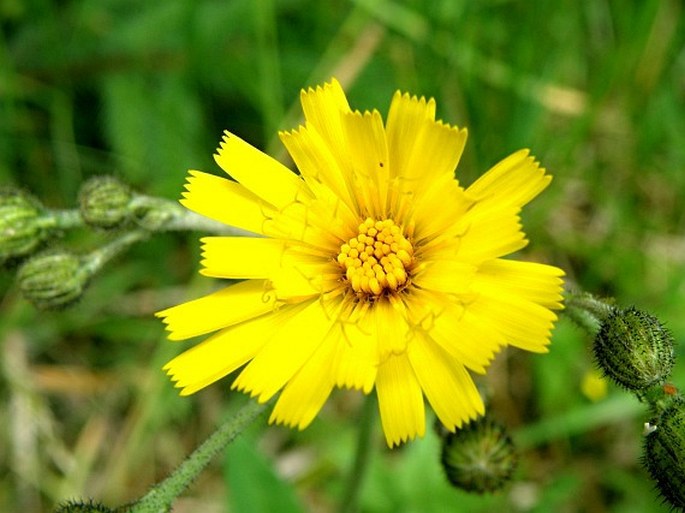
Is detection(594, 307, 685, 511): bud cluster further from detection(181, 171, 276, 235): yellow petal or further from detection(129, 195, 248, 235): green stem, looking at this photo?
detection(129, 195, 248, 235): green stem

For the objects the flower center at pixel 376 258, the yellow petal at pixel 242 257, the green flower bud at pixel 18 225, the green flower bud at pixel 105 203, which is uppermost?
the green flower bud at pixel 18 225

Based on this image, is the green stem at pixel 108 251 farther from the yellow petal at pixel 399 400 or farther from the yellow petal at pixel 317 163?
the yellow petal at pixel 399 400

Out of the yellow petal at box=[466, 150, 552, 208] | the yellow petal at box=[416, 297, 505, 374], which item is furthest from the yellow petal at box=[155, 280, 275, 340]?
the yellow petal at box=[466, 150, 552, 208]

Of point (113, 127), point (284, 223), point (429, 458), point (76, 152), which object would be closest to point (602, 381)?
point (429, 458)

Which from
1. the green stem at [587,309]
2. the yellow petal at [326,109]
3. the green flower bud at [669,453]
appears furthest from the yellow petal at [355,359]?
the green flower bud at [669,453]

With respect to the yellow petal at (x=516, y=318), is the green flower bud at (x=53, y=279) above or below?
above

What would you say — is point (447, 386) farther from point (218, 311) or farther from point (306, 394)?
point (218, 311)
